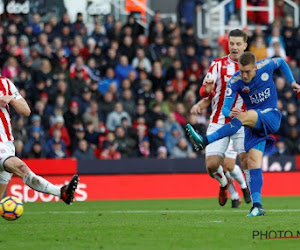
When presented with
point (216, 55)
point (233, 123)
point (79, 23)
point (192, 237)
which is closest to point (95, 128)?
point (79, 23)

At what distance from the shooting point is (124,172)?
18078mm

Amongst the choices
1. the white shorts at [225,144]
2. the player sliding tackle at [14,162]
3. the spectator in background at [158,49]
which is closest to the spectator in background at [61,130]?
the spectator in background at [158,49]

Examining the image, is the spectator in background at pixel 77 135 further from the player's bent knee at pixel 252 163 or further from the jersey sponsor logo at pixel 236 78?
the player's bent knee at pixel 252 163

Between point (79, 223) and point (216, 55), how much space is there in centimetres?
1267

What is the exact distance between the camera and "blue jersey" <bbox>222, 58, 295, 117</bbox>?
1073 cm

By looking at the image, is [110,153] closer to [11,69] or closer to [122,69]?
[122,69]

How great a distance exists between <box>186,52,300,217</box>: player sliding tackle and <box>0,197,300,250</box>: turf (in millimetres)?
561

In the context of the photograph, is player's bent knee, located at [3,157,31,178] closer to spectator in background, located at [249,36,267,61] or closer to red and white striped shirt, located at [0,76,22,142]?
red and white striped shirt, located at [0,76,22,142]

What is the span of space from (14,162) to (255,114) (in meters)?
2.96

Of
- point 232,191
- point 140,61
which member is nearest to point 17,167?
point 232,191

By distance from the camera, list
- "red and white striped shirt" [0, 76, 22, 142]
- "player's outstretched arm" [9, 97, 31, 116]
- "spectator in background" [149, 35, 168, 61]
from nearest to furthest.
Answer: "player's outstretched arm" [9, 97, 31, 116] < "red and white striped shirt" [0, 76, 22, 142] < "spectator in background" [149, 35, 168, 61]

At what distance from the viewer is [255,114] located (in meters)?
10.7

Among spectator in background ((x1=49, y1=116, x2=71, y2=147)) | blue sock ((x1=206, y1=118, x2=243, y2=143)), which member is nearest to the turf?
blue sock ((x1=206, y1=118, x2=243, y2=143))

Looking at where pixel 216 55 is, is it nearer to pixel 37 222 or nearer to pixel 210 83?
pixel 210 83
